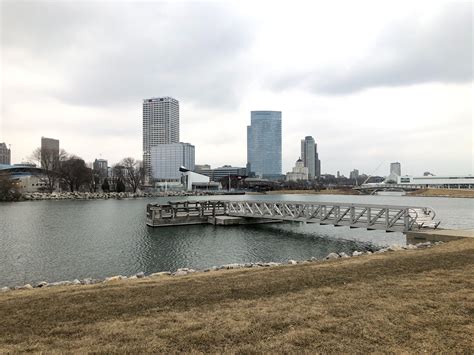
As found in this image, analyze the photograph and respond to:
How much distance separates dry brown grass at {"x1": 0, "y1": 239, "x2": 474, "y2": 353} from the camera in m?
6.38

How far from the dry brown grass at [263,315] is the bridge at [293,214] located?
51.5ft

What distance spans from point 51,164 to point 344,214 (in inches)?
5357

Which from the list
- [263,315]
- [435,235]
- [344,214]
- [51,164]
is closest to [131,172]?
[51,164]

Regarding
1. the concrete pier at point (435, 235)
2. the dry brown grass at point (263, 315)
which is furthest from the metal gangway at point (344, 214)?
the dry brown grass at point (263, 315)

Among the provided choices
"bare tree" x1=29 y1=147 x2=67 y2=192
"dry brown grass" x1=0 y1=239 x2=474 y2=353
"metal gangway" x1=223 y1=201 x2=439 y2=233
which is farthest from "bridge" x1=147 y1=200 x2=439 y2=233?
"bare tree" x1=29 y1=147 x2=67 y2=192

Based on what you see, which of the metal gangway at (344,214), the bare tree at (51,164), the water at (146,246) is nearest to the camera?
the water at (146,246)

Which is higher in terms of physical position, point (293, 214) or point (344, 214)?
point (344, 214)

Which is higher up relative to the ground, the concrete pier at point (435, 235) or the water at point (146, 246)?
the concrete pier at point (435, 235)

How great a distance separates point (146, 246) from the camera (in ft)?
94.2

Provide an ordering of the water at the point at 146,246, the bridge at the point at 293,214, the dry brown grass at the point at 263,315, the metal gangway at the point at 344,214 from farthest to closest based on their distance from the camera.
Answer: the bridge at the point at 293,214
the metal gangway at the point at 344,214
the water at the point at 146,246
the dry brown grass at the point at 263,315

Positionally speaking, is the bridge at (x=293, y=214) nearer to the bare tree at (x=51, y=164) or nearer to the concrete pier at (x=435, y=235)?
the concrete pier at (x=435, y=235)

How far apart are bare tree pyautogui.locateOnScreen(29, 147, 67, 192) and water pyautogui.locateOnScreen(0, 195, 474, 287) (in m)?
100

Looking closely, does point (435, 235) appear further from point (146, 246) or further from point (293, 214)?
point (146, 246)

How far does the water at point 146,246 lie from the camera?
69.9 feet
